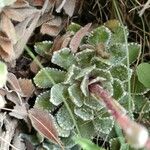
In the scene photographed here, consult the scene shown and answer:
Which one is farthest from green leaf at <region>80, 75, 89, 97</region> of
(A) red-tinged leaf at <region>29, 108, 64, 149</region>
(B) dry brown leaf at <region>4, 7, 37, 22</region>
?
(B) dry brown leaf at <region>4, 7, 37, 22</region>

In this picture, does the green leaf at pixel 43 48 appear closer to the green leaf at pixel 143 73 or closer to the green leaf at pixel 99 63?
the green leaf at pixel 99 63

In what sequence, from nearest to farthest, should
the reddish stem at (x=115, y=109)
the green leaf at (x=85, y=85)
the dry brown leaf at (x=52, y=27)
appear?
the reddish stem at (x=115, y=109)
the green leaf at (x=85, y=85)
the dry brown leaf at (x=52, y=27)

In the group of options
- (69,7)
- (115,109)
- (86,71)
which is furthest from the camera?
(69,7)

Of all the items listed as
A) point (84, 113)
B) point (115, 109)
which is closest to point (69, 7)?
point (84, 113)

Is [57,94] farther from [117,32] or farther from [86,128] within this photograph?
[117,32]

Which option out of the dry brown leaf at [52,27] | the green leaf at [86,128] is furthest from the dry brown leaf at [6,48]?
the green leaf at [86,128]

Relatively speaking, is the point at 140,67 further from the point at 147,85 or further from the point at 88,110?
the point at 88,110
